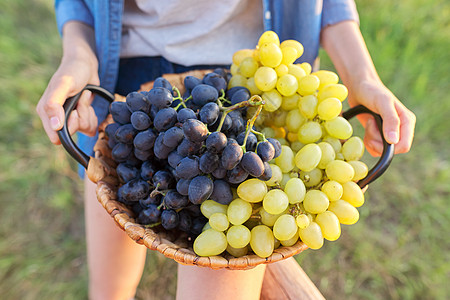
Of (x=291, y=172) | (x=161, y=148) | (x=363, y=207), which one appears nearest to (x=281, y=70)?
(x=291, y=172)

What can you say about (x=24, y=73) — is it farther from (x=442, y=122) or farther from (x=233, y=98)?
(x=442, y=122)

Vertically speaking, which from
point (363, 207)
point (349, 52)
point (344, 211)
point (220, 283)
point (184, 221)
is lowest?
point (363, 207)

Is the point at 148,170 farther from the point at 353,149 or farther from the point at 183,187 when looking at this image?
the point at 353,149

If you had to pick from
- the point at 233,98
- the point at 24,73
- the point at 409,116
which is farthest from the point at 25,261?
the point at 409,116

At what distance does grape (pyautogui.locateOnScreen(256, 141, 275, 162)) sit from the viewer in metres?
0.68

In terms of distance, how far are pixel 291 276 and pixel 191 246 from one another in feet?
1.04

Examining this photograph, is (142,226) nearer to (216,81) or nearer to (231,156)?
(231,156)

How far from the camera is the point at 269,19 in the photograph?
3.42 ft

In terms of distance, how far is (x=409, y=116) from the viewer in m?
0.81

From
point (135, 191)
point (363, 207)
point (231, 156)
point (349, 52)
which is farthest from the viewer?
point (363, 207)

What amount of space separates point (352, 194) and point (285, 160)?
17cm

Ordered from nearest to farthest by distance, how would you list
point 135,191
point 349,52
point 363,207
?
point 135,191 < point 349,52 < point 363,207

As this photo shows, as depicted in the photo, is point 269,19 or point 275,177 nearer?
point 275,177

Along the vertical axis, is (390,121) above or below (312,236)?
above
